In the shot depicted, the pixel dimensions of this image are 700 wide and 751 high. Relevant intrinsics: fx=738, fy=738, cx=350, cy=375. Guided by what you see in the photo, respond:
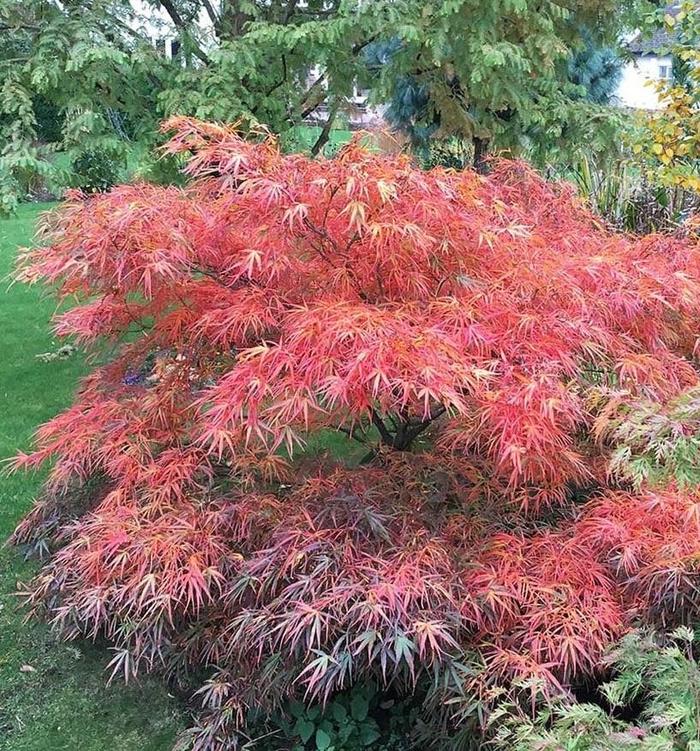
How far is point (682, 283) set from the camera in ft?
7.81

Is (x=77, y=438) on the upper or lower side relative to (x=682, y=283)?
lower

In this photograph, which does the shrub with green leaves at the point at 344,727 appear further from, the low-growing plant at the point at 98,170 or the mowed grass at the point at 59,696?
the low-growing plant at the point at 98,170

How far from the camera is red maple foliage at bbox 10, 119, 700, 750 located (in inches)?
73.9

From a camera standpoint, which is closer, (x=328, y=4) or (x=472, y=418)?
(x=472, y=418)

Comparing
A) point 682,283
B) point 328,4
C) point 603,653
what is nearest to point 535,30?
point 328,4

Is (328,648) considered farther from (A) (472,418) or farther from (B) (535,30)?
(B) (535,30)

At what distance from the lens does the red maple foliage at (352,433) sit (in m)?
1.88

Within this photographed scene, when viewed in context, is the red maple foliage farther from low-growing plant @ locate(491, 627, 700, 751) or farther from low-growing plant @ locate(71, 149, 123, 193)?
low-growing plant @ locate(71, 149, 123, 193)

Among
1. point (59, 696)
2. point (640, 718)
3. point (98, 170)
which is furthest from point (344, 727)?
point (98, 170)

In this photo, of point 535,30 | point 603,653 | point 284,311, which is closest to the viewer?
point 603,653

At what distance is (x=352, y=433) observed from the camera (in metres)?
2.48

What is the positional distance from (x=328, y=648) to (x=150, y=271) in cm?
115

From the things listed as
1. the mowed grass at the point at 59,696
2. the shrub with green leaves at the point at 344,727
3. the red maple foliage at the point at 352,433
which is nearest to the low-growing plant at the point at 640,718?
the red maple foliage at the point at 352,433

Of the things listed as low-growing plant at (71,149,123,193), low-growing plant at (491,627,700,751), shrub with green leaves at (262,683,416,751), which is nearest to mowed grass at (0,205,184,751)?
shrub with green leaves at (262,683,416,751)
